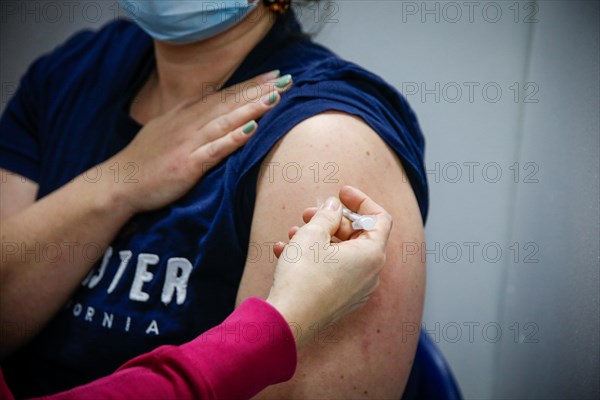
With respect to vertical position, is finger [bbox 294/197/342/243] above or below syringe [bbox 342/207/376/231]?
above

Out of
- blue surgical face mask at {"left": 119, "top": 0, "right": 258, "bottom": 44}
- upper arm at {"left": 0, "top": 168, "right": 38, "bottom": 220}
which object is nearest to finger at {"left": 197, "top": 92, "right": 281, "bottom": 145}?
blue surgical face mask at {"left": 119, "top": 0, "right": 258, "bottom": 44}

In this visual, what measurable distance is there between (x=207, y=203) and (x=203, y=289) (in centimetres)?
14

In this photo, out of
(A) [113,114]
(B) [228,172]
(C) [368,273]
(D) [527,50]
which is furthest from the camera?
(D) [527,50]

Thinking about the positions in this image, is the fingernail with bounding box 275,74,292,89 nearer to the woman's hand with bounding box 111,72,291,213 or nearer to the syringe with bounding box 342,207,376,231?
the woman's hand with bounding box 111,72,291,213

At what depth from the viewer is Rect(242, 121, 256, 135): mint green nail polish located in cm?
94

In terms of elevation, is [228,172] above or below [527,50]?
below

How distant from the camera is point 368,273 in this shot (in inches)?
29.2

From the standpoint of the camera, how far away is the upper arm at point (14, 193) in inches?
49.1

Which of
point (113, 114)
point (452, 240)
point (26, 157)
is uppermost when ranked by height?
point (113, 114)

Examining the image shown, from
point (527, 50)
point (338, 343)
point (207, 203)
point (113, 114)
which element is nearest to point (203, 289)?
point (207, 203)

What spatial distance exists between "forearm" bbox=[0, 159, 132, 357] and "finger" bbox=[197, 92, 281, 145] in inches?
7.8

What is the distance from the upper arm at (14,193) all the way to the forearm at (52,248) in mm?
137

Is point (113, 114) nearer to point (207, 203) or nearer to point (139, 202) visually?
point (139, 202)

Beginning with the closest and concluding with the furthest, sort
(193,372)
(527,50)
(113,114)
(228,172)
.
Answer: (193,372)
(228,172)
(113,114)
(527,50)
